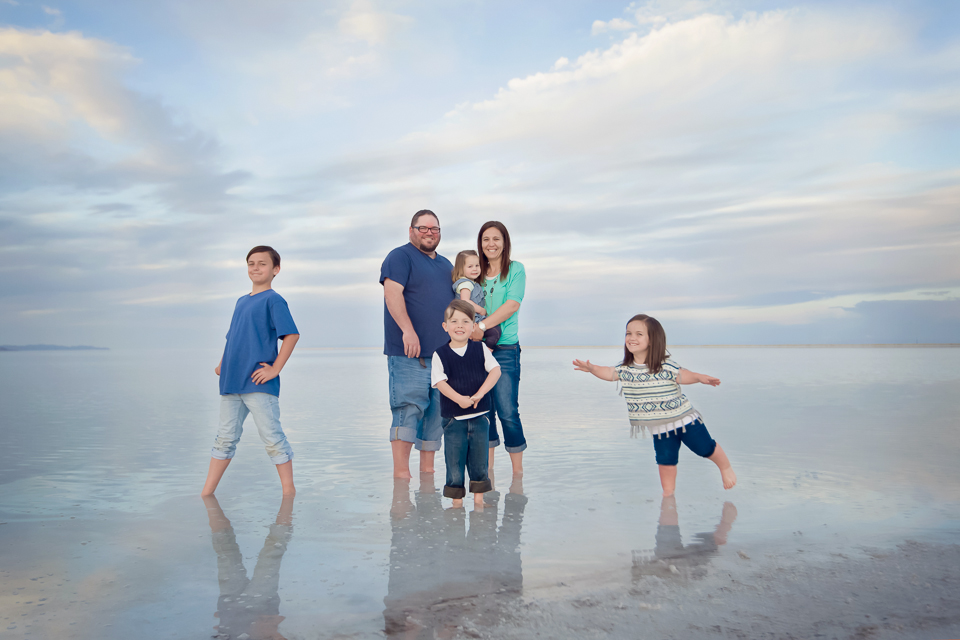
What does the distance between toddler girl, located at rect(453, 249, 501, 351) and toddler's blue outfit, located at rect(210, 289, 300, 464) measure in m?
1.17

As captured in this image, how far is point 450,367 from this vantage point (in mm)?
3807

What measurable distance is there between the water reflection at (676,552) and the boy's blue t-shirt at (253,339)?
253 cm

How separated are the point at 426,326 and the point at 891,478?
3447 mm

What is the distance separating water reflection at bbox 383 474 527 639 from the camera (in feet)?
7.07

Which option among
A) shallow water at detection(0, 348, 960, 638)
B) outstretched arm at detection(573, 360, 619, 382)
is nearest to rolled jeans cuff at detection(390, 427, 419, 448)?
shallow water at detection(0, 348, 960, 638)

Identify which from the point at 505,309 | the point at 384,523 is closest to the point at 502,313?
the point at 505,309

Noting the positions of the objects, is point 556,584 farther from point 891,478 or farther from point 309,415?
point 309,415

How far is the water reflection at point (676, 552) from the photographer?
2.59 metres

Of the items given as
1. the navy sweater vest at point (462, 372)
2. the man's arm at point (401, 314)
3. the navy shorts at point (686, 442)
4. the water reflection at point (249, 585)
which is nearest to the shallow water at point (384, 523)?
the water reflection at point (249, 585)

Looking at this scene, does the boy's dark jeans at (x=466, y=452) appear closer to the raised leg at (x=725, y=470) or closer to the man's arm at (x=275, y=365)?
the man's arm at (x=275, y=365)

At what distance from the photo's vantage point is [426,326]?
4.58 metres

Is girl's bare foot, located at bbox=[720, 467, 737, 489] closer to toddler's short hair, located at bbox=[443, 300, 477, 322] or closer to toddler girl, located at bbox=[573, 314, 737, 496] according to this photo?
toddler girl, located at bbox=[573, 314, 737, 496]

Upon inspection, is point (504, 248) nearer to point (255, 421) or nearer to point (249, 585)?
point (255, 421)

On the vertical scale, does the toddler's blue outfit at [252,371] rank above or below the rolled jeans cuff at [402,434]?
above
